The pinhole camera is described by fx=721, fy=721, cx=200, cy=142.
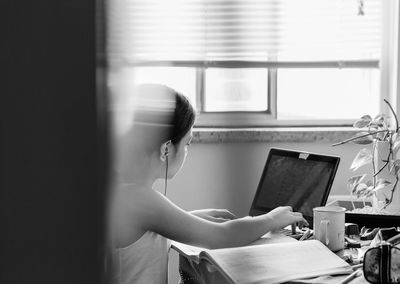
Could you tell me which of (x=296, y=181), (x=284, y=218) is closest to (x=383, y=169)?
(x=296, y=181)

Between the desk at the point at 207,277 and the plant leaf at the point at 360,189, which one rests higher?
the plant leaf at the point at 360,189

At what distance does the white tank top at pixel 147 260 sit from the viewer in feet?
5.65

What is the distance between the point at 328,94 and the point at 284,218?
1.05 meters

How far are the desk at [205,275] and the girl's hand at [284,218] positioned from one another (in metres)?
0.23

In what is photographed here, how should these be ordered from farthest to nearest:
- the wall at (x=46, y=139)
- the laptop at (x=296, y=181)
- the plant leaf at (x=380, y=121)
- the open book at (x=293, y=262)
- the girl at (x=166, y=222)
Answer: the plant leaf at (x=380, y=121)
the laptop at (x=296, y=181)
the girl at (x=166, y=222)
the open book at (x=293, y=262)
the wall at (x=46, y=139)

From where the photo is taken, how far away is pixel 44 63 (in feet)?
1.09

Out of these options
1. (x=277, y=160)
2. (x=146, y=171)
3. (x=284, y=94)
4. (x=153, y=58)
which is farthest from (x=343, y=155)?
(x=153, y=58)

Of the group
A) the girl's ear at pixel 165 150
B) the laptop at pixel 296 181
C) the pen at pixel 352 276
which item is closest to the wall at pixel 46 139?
the pen at pixel 352 276

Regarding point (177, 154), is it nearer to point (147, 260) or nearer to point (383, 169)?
point (147, 260)

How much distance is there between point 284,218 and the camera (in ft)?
5.94

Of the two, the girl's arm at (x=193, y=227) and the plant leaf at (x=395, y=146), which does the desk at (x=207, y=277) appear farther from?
the plant leaf at (x=395, y=146)

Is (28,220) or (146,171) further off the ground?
(28,220)

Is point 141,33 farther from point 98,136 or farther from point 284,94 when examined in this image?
point 284,94

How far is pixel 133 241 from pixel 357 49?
58.9 inches
